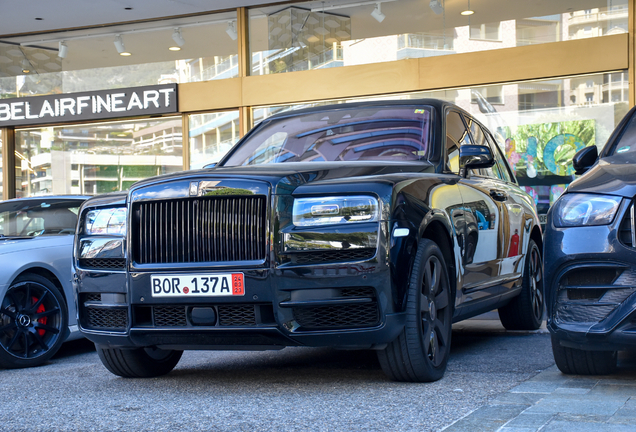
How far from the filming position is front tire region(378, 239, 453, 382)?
399 cm

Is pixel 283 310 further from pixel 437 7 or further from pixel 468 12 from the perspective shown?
pixel 437 7

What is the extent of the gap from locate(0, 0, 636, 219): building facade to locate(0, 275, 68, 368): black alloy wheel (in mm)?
7447

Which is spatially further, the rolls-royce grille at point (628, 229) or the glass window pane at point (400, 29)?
the glass window pane at point (400, 29)

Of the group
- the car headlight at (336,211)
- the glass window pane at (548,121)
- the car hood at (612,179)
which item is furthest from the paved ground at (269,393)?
the glass window pane at (548,121)

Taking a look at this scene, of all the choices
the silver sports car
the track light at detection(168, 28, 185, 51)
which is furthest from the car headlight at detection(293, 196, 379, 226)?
the track light at detection(168, 28, 185, 51)

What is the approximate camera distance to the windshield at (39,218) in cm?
679

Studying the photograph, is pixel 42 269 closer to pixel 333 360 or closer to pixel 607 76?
pixel 333 360

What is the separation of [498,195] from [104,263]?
9.65 feet

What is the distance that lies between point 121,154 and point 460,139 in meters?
10.6

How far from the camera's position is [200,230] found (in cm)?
405

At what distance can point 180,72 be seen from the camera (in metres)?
14.1

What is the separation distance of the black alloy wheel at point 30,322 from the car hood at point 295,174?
2.10m

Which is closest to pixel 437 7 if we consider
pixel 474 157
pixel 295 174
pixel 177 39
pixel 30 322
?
pixel 177 39

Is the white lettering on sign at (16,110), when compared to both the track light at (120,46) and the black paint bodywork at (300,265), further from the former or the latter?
the black paint bodywork at (300,265)
